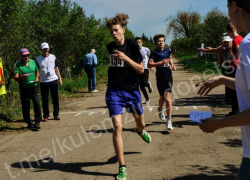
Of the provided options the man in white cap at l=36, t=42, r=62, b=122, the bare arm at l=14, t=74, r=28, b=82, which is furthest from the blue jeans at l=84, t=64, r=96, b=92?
the bare arm at l=14, t=74, r=28, b=82

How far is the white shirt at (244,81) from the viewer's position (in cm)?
175

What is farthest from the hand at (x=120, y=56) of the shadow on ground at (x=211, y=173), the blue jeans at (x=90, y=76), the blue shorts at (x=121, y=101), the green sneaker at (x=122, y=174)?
the blue jeans at (x=90, y=76)

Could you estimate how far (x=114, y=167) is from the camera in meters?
4.81

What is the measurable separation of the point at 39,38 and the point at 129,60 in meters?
11.3

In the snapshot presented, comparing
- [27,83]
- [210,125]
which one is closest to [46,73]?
[27,83]

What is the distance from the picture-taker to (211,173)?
168 inches

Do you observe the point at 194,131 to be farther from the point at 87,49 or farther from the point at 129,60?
the point at 87,49

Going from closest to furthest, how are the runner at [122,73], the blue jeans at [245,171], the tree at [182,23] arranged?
the blue jeans at [245,171] < the runner at [122,73] < the tree at [182,23]

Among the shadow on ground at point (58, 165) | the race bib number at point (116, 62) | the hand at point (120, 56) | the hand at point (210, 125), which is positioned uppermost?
the hand at point (120, 56)

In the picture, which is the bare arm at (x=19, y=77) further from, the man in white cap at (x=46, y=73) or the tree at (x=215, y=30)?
the tree at (x=215, y=30)

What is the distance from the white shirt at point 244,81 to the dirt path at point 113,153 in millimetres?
2328

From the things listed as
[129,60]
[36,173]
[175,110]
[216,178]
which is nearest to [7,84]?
[175,110]

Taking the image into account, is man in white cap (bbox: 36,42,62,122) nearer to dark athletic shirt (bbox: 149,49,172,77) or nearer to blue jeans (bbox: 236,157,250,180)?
dark athletic shirt (bbox: 149,49,172,77)

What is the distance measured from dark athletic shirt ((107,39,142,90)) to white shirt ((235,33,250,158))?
9.79ft
